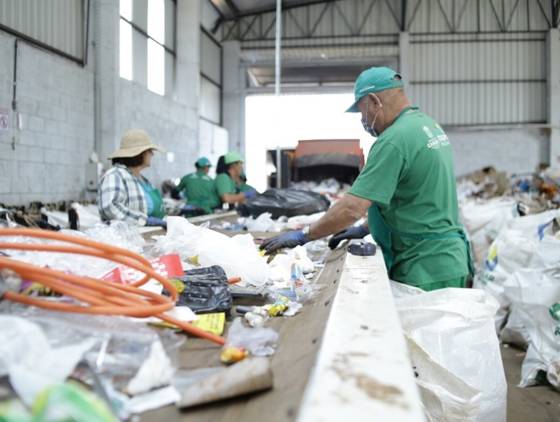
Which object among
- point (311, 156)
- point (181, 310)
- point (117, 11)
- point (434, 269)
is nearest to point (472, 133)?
point (311, 156)

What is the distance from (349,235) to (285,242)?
427 mm

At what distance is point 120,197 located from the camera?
10.4ft

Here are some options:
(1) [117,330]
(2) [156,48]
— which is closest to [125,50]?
(2) [156,48]

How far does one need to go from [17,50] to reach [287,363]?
5252mm

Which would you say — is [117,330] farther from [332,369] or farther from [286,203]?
[286,203]

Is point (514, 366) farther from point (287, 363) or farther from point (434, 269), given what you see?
point (287, 363)

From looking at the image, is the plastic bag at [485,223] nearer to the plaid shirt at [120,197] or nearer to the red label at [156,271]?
the plaid shirt at [120,197]

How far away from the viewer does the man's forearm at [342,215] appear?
1.77 metres

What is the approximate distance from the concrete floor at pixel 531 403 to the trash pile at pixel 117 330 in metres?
1.84

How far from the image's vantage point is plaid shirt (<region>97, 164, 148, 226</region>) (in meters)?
3.12

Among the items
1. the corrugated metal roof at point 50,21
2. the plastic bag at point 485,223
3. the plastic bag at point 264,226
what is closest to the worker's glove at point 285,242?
the plastic bag at point 264,226

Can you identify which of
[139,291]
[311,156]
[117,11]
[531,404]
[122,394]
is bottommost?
[531,404]

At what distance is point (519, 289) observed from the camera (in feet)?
10.4

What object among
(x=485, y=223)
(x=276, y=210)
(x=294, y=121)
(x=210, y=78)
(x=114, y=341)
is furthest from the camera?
(x=294, y=121)
